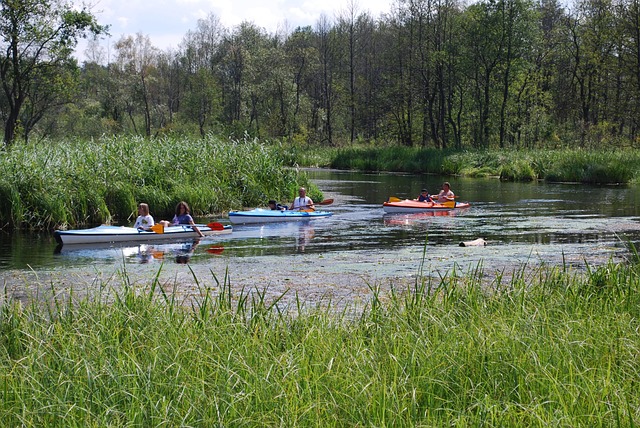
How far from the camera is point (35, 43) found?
30562mm

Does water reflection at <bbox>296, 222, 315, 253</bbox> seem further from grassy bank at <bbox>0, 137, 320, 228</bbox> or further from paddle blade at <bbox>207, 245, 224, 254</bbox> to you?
grassy bank at <bbox>0, 137, 320, 228</bbox>

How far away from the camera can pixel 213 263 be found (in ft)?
38.5

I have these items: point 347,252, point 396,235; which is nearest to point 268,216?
point 396,235

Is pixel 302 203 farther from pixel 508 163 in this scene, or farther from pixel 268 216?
pixel 508 163

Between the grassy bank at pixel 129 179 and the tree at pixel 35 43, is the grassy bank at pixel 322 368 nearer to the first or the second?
the grassy bank at pixel 129 179

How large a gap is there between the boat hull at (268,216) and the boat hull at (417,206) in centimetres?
216

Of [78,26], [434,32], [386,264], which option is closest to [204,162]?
[386,264]

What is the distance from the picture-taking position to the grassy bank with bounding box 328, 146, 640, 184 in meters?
30.2

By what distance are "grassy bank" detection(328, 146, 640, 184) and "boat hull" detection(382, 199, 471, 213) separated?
12.2 metres

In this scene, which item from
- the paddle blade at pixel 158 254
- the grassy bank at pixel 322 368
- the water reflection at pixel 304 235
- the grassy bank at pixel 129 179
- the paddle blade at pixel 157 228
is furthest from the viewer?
the grassy bank at pixel 129 179

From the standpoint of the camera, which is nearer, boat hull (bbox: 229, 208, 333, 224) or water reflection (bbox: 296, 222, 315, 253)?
water reflection (bbox: 296, 222, 315, 253)

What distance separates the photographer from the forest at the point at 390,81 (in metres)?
36.3

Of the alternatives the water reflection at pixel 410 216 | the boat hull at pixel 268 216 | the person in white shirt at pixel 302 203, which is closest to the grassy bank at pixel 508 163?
the water reflection at pixel 410 216

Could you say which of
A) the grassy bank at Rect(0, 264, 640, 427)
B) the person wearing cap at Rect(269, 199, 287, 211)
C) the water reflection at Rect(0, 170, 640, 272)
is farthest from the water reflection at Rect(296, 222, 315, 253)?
the grassy bank at Rect(0, 264, 640, 427)
